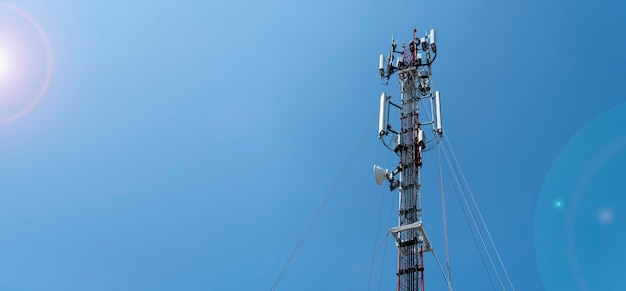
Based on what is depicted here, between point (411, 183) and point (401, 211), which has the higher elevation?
point (411, 183)

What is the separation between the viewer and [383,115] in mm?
23484

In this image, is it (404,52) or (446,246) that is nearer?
(446,246)

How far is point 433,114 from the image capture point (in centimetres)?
2358

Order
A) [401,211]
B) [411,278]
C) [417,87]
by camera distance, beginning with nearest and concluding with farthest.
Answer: [411,278] < [401,211] < [417,87]

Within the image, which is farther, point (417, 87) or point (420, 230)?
point (417, 87)

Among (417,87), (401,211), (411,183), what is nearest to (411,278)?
(401,211)

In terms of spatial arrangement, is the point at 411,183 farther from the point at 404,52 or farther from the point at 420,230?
the point at 404,52

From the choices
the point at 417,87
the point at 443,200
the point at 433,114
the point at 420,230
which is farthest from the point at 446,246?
the point at 417,87

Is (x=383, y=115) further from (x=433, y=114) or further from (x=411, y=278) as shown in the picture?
(x=411, y=278)

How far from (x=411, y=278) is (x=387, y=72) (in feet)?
36.5

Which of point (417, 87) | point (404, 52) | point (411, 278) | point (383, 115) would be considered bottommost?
point (411, 278)

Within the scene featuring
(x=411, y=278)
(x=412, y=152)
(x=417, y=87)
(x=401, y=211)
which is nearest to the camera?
→ (x=411, y=278)

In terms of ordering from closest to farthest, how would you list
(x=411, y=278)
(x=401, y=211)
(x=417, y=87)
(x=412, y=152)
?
1. (x=411, y=278)
2. (x=401, y=211)
3. (x=412, y=152)
4. (x=417, y=87)

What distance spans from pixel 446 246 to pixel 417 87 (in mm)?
8919
